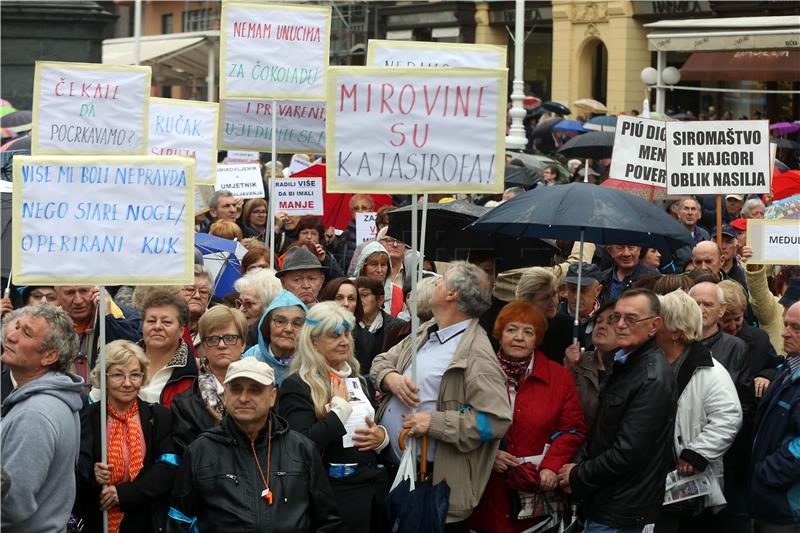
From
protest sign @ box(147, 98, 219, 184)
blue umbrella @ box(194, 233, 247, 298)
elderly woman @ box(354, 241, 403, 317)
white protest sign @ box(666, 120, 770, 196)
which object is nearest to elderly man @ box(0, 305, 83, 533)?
elderly woman @ box(354, 241, 403, 317)

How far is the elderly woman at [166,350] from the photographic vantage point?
21.2 ft

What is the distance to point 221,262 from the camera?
9758mm

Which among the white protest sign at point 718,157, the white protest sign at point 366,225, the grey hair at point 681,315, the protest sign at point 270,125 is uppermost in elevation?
the protest sign at point 270,125

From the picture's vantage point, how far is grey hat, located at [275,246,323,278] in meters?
8.56

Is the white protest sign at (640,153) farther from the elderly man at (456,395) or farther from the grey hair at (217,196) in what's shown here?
the elderly man at (456,395)

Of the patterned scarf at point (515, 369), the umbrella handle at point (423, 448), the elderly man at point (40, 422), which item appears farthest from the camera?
the patterned scarf at point (515, 369)

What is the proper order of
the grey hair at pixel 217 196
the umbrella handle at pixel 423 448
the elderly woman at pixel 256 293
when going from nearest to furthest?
the umbrella handle at pixel 423 448 → the elderly woman at pixel 256 293 → the grey hair at pixel 217 196

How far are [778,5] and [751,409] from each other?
22.6m

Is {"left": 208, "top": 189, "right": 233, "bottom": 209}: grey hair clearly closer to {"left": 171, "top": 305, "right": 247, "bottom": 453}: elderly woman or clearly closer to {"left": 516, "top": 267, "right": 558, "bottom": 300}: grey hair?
{"left": 516, "top": 267, "right": 558, "bottom": 300}: grey hair

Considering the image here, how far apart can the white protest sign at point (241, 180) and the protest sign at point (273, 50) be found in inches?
122

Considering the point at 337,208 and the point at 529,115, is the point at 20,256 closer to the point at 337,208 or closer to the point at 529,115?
the point at 337,208

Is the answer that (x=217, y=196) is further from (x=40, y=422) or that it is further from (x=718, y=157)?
(x=40, y=422)

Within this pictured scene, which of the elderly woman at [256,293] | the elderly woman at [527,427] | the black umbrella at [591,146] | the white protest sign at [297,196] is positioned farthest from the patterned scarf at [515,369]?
the black umbrella at [591,146]

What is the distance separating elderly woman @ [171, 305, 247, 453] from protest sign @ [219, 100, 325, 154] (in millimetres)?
5224
